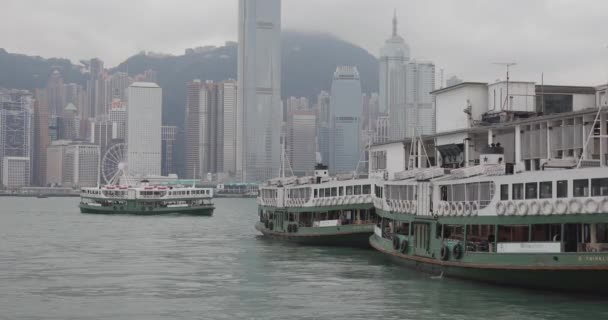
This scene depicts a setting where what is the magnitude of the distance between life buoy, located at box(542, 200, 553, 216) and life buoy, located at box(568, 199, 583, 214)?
0.82 m

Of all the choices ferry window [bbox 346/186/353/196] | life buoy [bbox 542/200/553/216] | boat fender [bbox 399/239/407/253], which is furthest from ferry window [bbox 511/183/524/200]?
ferry window [bbox 346/186/353/196]

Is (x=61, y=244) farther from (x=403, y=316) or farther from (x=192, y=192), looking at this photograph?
(x=192, y=192)

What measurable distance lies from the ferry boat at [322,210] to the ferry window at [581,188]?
22.0m

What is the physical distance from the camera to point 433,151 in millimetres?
52406

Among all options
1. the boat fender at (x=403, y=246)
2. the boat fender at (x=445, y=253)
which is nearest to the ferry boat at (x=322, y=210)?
the boat fender at (x=403, y=246)

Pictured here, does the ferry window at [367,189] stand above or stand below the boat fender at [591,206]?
above

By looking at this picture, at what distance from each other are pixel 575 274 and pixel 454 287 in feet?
19.2

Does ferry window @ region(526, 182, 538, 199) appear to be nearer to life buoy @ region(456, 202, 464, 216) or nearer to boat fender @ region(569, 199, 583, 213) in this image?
boat fender @ region(569, 199, 583, 213)

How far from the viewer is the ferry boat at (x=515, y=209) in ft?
97.5

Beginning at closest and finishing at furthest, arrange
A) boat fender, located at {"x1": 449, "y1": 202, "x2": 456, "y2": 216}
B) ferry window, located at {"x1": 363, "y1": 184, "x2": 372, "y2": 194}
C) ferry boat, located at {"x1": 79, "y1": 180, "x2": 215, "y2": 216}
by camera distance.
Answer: boat fender, located at {"x1": 449, "y1": 202, "x2": 456, "y2": 216} < ferry window, located at {"x1": 363, "y1": 184, "x2": 372, "y2": 194} < ferry boat, located at {"x1": 79, "y1": 180, "x2": 215, "y2": 216}

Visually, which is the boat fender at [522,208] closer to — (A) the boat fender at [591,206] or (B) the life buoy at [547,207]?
(B) the life buoy at [547,207]

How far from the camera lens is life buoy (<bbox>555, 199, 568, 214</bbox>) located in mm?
29997

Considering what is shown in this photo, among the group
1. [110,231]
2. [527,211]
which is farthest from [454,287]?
[110,231]

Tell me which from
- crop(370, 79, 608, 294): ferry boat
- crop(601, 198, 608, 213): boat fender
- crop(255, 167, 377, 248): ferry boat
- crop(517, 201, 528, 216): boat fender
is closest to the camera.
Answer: crop(601, 198, 608, 213): boat fender
